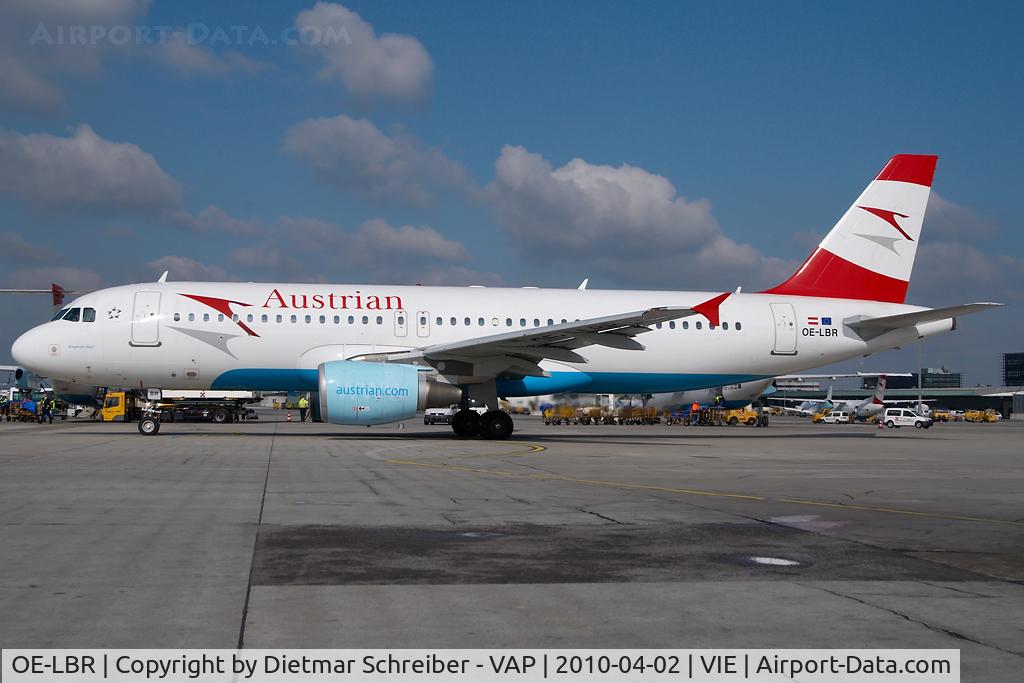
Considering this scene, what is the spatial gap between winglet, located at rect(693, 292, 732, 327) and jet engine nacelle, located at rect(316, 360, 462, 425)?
21.5ft

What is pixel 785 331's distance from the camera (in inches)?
1059

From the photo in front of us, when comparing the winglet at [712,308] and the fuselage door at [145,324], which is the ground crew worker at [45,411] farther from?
the winglet at [712,308]

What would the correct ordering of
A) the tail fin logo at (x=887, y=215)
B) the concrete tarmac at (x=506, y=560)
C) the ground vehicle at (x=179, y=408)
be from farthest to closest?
the ground vehicle at (x=179, y=408)
the tail fin logo at (x=887, y=215)
the concrete tarmac at (x=506, y=560)

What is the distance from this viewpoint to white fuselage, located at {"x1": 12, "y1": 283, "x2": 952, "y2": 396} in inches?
915

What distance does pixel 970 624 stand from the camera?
4852 millimetres

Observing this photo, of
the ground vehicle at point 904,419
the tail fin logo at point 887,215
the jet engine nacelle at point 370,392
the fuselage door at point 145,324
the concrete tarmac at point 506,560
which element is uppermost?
the tail fin logo at point 887,215

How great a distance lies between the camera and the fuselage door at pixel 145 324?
23188 millimetres

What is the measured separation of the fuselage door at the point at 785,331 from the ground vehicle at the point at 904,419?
94.8ft

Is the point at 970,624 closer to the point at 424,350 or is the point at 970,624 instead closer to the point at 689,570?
the point at 689,570

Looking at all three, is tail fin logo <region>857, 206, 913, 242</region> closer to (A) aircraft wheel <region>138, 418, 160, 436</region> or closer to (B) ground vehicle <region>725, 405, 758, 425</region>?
(A) aircraft wheel <region>138, 418, 160, 436</region>

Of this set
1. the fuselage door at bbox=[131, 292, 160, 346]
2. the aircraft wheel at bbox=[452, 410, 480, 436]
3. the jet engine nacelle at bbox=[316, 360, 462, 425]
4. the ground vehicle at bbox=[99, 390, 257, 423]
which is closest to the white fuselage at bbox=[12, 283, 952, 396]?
the fuselage door at bbox=[131, 292, 160, 346]

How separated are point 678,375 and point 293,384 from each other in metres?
10.7

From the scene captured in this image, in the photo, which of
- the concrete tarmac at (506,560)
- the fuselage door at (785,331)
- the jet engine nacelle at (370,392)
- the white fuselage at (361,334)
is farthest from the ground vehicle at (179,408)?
the concrete tarmac at (506,560)

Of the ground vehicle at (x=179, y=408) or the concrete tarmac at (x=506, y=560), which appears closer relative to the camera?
the concrete tarmac at (x=506, y=560)
